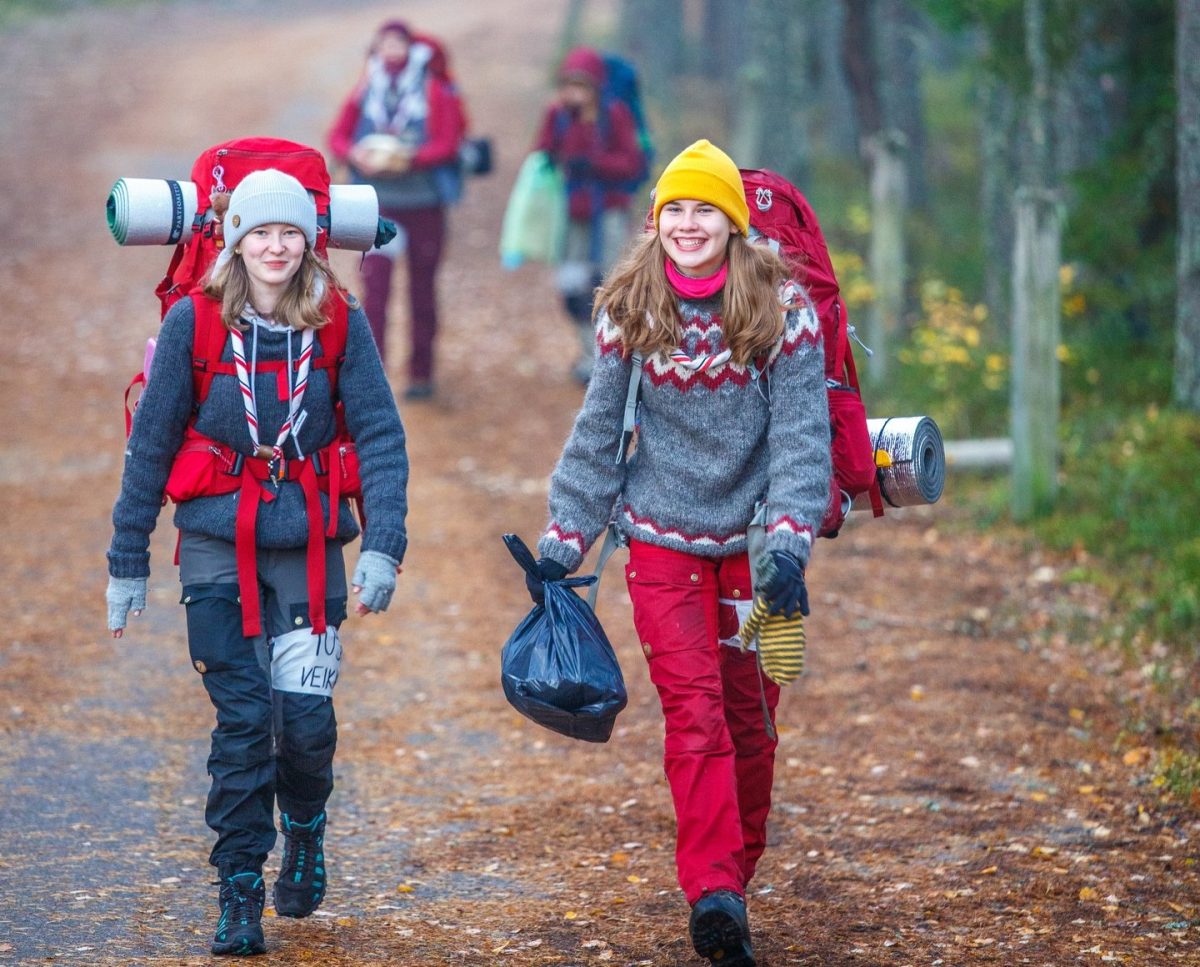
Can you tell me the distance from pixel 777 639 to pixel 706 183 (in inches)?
47.2

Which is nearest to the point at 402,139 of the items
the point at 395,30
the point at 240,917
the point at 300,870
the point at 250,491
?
the point at 395,30

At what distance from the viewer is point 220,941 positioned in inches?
164

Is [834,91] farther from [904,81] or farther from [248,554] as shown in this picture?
[248,554]

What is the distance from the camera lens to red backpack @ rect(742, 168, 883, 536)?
4.31 meters

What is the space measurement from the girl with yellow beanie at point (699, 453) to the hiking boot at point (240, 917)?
3.59ft

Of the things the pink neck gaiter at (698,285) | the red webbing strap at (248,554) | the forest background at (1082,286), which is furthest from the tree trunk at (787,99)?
the red webbing strap at (248,554)

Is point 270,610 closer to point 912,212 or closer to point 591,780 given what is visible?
point 591,780

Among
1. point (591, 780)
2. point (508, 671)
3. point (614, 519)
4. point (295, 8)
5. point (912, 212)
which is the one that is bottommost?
point (591, 780)

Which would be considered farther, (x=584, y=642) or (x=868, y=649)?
(x=868, y=649)

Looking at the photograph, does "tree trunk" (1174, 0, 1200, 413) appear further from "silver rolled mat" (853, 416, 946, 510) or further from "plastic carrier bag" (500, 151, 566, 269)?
"silver rolled mat" (853, 416, 946, 510)

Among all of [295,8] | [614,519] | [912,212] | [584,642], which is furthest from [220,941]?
[295,8]

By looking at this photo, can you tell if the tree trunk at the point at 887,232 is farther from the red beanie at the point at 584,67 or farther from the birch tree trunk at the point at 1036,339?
the birch tree trunk at the point at 1036,339

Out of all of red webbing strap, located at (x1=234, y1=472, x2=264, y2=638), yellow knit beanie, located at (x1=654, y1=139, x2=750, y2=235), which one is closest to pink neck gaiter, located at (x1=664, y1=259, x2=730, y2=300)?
yellow knit beanie, located at (x1=654, y1=139, x2=750, y2=235)

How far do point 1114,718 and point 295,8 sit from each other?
103 feet
